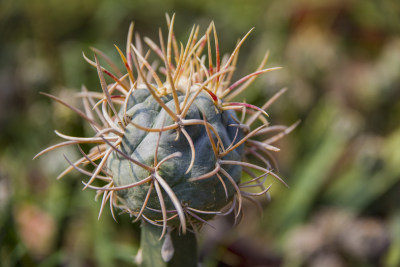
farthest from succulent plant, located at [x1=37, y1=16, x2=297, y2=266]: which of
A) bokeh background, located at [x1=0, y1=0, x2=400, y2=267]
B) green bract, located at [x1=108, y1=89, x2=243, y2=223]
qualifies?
bokeh background, located at [x1=0, y1=0, x2=400, y2=267]

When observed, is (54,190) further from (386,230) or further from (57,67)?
(386,230)

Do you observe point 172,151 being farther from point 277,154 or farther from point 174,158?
point 277,154

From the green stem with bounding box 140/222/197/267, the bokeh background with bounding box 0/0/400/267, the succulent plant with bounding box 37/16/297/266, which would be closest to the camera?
the succulent plant with bounding box 37/16/297/266

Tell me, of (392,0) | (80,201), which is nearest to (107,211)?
(80,201)

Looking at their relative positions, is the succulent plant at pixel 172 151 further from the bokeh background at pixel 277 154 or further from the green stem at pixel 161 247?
the bokeh background at pixel 277 154

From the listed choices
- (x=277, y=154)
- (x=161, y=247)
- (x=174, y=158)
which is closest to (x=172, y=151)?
(x=174, y=158)

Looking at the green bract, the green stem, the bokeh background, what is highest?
the green bract

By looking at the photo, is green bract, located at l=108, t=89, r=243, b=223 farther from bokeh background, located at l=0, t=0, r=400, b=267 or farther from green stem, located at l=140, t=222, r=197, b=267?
bokeh background, located at l=0, t=0, r=400, b=267
